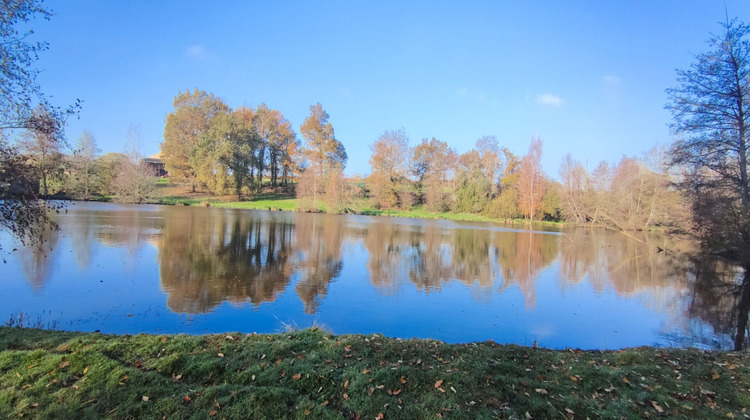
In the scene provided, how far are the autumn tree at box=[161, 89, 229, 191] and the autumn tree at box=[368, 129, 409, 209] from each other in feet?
80.7

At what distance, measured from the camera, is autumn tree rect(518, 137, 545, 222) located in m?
50.8

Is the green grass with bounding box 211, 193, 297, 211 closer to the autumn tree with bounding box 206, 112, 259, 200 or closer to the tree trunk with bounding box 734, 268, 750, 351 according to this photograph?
the autumn tree with bounding box 206, 112, 259, 200

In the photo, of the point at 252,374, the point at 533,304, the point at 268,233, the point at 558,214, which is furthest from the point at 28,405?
the point at 558,214

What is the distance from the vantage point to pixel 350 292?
11.7 meters

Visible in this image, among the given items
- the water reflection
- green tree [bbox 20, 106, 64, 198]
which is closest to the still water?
the water reflection

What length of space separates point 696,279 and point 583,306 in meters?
9.73

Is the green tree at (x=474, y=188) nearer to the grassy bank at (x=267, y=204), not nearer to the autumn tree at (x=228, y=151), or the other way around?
the grassy bank at (x=267, y=204)

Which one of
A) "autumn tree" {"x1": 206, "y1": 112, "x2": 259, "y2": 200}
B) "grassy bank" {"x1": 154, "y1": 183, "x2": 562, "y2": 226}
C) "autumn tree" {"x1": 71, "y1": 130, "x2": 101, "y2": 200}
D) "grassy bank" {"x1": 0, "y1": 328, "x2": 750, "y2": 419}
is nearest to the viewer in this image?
"grassy bank" {"x1": 0, "y1": 328, "x2": 750, "y2": 419}

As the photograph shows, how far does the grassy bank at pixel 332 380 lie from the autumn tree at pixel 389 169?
51.1 meters

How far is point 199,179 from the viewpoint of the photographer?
Answer: 172 feet

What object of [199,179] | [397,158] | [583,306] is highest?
Result: [397,158]

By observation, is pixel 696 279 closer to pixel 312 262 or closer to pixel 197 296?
pixel 312 262

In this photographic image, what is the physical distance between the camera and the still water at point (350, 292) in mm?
8555

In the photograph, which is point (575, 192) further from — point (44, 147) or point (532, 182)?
point (44, 147)
